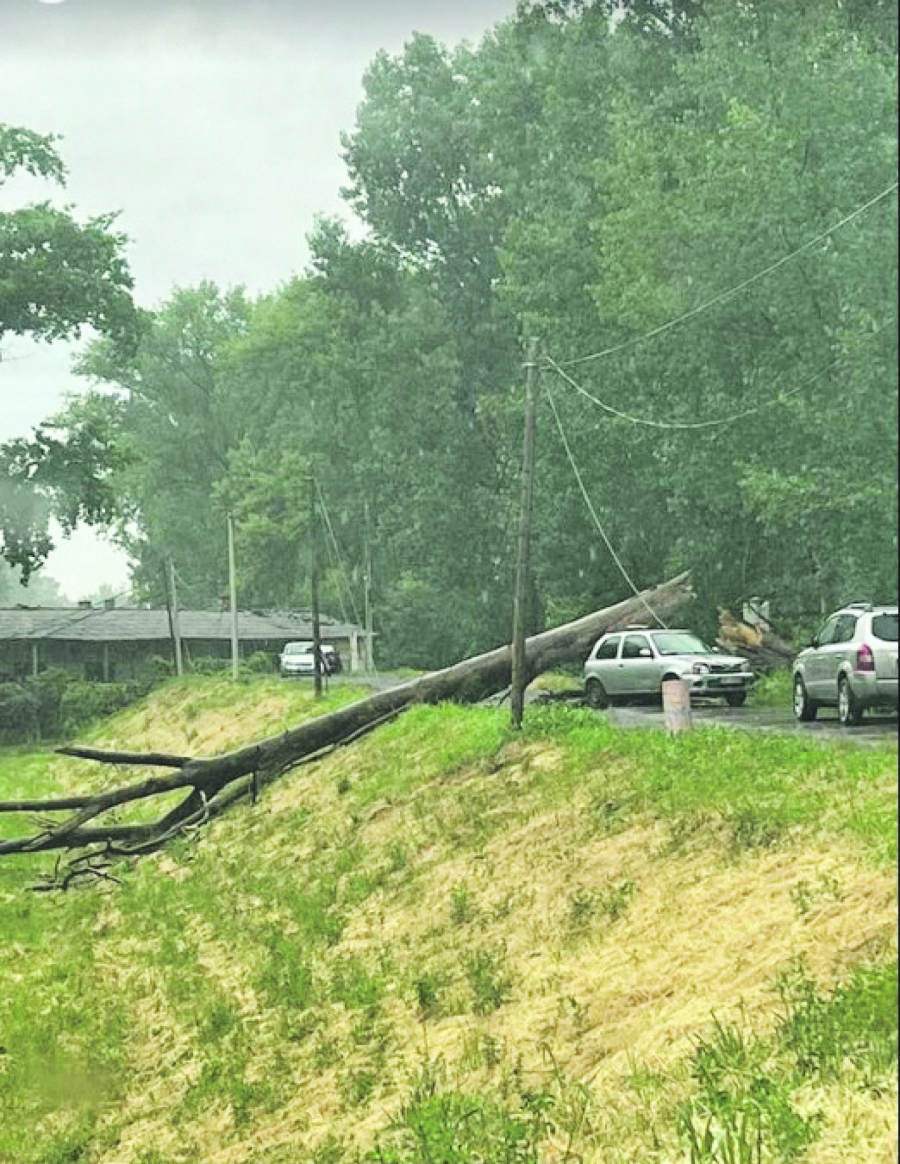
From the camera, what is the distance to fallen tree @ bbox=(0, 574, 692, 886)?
61.2ft

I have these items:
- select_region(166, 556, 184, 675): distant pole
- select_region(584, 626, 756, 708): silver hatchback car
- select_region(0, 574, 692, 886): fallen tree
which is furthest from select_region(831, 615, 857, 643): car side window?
select_region(166, 556, 184, 675): distant pole

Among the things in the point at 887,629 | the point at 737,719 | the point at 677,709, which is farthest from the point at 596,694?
the point at 887,629

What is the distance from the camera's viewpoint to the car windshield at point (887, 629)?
2004mm

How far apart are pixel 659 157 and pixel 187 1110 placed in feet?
79.8

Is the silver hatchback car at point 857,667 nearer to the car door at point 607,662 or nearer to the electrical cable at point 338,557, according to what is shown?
the car door at point 607,662

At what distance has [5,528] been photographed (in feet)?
131

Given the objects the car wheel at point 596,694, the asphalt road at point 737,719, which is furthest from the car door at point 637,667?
the car wheel at point 596,694

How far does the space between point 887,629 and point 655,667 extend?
69.0 ft

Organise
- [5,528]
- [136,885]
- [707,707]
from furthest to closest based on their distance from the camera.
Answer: [5,528], [707,707], [136,885]

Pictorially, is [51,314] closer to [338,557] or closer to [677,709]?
[338,557]

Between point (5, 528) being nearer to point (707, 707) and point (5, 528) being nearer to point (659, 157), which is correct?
point (659, 157)

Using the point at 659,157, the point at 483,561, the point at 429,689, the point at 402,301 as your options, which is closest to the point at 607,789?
the point at 429,689

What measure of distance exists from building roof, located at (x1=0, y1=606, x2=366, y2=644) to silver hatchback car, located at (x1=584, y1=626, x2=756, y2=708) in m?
27.9

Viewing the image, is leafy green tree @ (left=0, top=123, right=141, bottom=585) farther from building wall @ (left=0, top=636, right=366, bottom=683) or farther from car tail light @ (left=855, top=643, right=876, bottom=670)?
car tail light @ (left=855, top=643, right=876, bottom=670)
